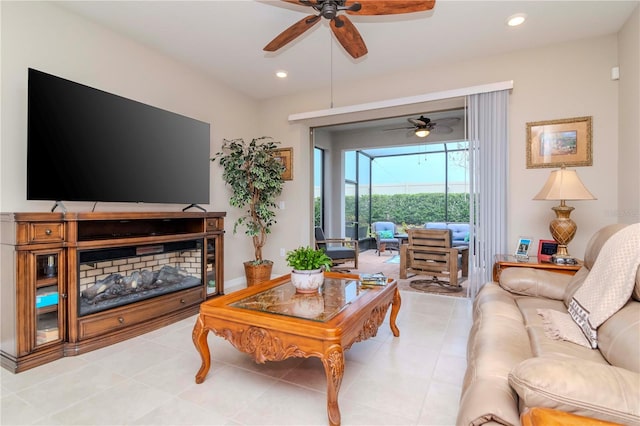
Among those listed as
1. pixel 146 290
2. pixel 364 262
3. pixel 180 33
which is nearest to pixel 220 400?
pixel 146 290

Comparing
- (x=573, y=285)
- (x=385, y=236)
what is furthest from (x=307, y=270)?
(x=385, y=236)

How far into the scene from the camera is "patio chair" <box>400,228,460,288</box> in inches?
163

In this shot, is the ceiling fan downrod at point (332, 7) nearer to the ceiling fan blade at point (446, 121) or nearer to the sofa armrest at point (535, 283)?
the sofa armrest at point (535, 283)

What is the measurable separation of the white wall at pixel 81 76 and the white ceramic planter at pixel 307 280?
77.7 inches

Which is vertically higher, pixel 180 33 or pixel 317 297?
pixel 180 33

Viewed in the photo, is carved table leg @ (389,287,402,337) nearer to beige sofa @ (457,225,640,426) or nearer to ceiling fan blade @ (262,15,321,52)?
beige sofa @ (457,225,640,426)

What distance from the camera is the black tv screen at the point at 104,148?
225 cm

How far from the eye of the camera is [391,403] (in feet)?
5.52

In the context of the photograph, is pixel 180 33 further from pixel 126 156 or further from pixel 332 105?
pixel 332 105

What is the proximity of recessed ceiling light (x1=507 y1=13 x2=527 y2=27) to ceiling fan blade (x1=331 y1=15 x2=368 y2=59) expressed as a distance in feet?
4.37

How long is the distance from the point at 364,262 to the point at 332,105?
3.48 metres

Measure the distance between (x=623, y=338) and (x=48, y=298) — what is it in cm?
315

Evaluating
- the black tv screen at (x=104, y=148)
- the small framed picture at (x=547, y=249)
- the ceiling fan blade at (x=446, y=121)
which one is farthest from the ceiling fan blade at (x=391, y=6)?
the ceiling fan blade at (x=446, y=121)

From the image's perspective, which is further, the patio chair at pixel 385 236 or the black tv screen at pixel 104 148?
the patio chair at pixel 385 236
